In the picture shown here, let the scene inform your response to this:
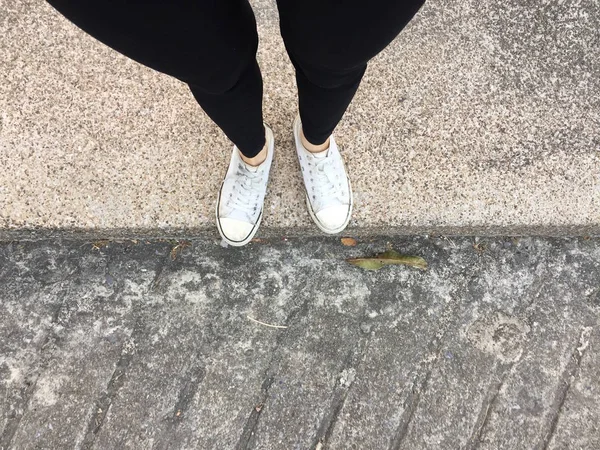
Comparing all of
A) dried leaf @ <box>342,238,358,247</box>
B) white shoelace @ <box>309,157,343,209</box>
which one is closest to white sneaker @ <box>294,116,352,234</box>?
white shoelace @ <box>309,157,343,209</box>

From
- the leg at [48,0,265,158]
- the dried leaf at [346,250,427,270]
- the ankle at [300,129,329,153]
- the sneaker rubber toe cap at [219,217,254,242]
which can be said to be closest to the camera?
the leg at [48,0,265,158]

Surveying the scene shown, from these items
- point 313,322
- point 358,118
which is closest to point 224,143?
point 358,118

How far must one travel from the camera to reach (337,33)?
790 millimetres

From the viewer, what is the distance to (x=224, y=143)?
1682 mm

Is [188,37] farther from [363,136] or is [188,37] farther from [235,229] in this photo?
[363,136]

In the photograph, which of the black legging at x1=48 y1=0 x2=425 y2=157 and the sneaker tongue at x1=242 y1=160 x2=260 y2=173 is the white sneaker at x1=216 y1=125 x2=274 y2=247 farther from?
the black legging at x1=48 y1=0 x2=425 y2=157

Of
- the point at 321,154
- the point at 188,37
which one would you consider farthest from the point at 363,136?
the point at 188,37

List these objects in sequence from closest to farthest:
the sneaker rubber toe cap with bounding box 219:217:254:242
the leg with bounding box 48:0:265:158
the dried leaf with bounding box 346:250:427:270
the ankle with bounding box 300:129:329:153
Answer: the leg with bounding box 48:0:265:158
the ankle with bounding box 300:129:329:153
the sneaker rubber toe cap with bounding box 219:217:254:242
the dried leaf with bounding box 346:250:427:270

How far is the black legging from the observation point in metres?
0.74

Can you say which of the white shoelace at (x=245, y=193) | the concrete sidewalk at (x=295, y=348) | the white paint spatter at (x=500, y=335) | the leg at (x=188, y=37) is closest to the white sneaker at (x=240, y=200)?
the white shoelace at (x=245, y=193)

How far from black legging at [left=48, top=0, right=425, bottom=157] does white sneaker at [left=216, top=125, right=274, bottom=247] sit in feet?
1.64

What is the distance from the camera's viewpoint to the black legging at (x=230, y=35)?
736 mm

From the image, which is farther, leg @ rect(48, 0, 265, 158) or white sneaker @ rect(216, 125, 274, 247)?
white sneaker @ rect(216, 125, 274, 247)

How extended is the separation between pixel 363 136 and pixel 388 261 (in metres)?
0.48
